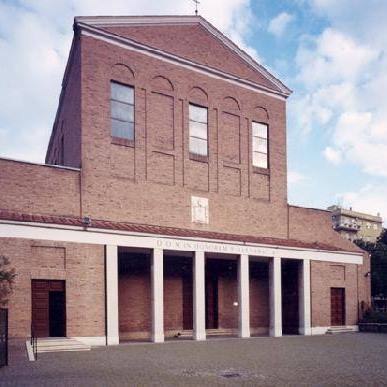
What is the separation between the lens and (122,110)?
27.6 m

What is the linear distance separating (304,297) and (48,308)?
14.8m

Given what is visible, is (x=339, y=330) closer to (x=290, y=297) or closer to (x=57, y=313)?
(x=290, y=297)

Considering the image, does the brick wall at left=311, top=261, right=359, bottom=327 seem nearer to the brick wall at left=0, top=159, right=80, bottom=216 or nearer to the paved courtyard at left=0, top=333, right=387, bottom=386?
the paved courtyard at left=0, top=333, right=387, bottom=386

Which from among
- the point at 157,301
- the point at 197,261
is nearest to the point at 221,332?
the point at 197,261

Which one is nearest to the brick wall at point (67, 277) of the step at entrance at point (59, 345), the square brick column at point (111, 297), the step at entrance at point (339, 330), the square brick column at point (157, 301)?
the square brick column at point (111, 297)

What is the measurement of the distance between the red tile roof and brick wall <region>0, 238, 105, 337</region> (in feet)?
2.84

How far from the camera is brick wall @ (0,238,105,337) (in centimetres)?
2111

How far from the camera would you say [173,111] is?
29.3 m

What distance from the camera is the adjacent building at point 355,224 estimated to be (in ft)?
316

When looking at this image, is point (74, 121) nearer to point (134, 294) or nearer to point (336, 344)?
point (134, 294)

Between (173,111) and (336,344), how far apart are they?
45.3 ft

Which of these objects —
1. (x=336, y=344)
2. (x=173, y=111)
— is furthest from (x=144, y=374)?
(x=173, y=111)

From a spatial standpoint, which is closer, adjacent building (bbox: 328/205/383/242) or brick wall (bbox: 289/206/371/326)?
brick wall (bbox: 289/206/371/326)

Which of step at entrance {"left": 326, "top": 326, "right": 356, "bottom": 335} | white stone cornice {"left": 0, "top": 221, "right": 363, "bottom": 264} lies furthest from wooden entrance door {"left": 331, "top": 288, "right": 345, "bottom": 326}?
white stone cornice {"left": 0, "top": 221, "right": 363, "bottom": 264}
